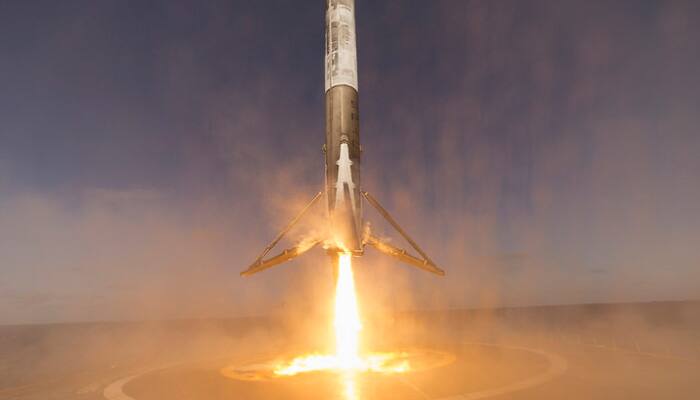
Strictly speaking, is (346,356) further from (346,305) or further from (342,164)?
(342,164)

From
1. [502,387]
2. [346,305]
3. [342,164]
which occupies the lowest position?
[502,387]

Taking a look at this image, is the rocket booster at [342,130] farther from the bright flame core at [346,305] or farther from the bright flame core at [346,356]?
the bright flame core at [346,305]

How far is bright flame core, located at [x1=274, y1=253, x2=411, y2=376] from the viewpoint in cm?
2898

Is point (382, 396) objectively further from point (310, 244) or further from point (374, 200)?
point (374, 200)

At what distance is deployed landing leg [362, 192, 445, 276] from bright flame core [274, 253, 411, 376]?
2388 mm

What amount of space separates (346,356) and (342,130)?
17.3 meters

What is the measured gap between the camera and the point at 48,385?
29250 millimetres

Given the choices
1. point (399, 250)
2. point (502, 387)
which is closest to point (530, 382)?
point (502, 387)

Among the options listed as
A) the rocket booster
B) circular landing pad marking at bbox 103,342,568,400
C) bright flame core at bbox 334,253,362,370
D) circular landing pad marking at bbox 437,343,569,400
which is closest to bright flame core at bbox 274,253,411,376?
bright flame core at bbox 334,253,362,370

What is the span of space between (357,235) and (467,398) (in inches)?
472

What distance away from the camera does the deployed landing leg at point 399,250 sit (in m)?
31.4

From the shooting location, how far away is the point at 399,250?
32.3 m

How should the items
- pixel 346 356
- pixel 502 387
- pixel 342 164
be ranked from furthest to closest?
1. pixel 346 356
2. pixel 342 164
3. pixel 502 387

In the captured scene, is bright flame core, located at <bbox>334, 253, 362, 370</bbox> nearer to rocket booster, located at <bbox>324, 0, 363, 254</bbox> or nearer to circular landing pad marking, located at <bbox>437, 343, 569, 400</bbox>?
rocket booster, located at <bbox>324, 0, 363, 254</bbox>
